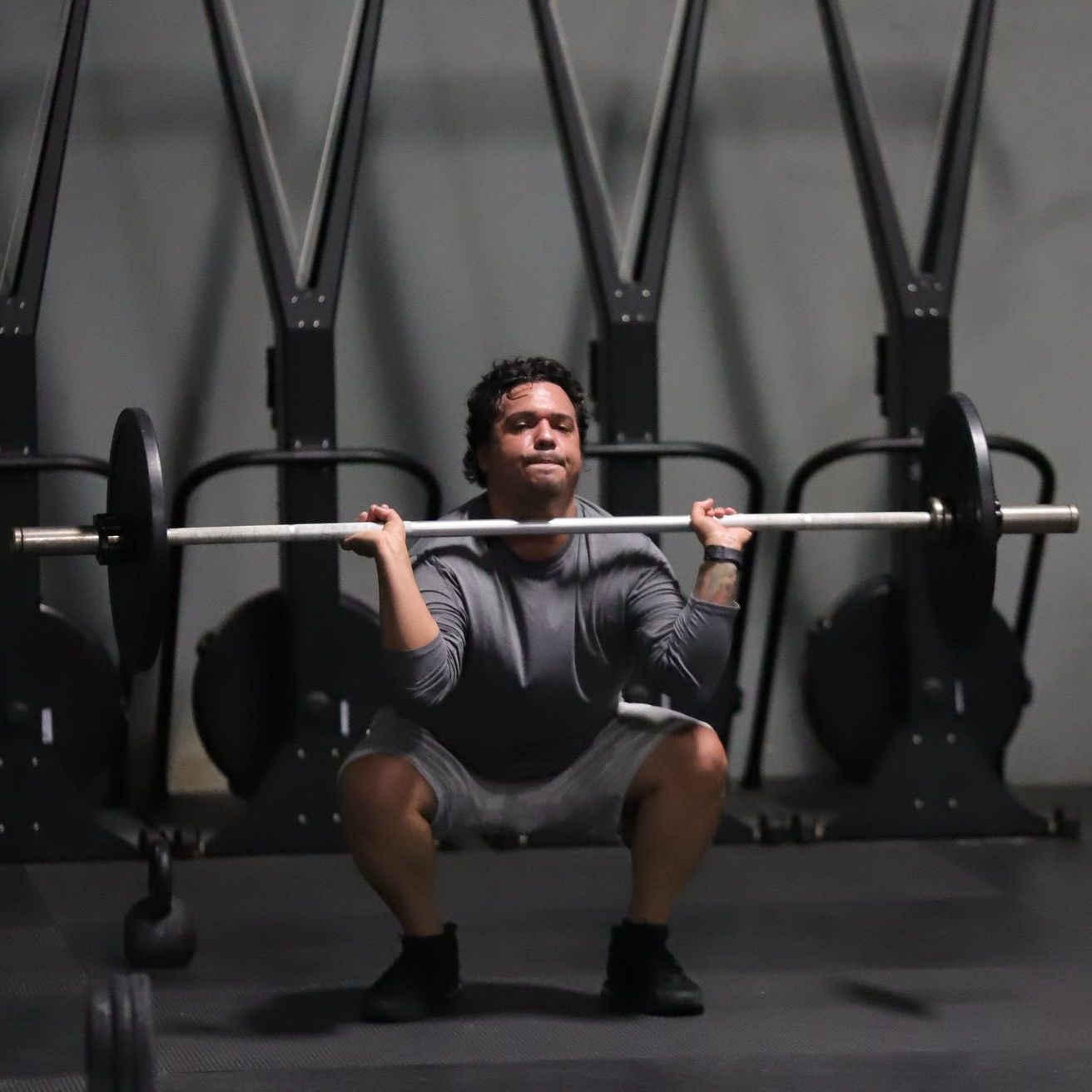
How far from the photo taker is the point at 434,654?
2.59 metres

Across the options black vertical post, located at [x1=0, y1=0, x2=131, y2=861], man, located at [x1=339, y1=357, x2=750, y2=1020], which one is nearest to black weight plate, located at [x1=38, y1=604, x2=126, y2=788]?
black vertical post, located at [x1=0, y1=0, x2=131, y2=861]

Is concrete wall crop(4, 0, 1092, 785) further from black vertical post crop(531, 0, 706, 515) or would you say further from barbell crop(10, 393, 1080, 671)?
barbell crop(10, 393, 1080, 671)

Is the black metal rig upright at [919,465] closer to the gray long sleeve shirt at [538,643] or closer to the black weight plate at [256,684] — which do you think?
the black weight plate at [256,684]

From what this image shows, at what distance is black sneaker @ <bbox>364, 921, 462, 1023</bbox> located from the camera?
8.93 ft

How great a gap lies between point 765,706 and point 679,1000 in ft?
5.89

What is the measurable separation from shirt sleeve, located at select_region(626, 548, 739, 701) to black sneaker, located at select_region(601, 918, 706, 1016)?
38 centimetres

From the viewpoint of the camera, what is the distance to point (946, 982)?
115 inches

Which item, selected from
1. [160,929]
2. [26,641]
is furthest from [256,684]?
[160,929]

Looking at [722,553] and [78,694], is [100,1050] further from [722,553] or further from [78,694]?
[78,694]

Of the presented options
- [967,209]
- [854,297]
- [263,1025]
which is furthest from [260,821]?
[967,209]

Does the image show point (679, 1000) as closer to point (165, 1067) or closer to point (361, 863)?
point (361, 863)

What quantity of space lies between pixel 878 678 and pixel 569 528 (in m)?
1.67

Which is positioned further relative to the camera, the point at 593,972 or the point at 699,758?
the point at 593,972

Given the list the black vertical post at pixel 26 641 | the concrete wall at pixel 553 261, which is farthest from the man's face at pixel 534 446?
the concrete wall at pixel 553 261
